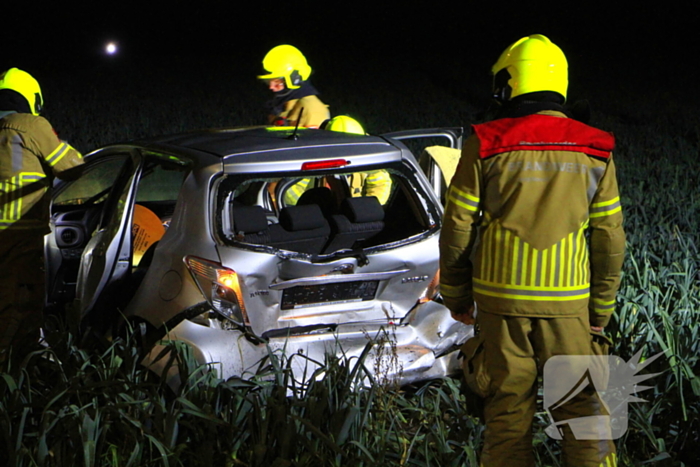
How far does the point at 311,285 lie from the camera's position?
14.1ft

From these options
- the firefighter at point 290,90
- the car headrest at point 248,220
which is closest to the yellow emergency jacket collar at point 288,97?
the firefighter at point 290,90

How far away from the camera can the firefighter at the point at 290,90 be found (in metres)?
7.68

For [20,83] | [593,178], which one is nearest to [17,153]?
[20,83]

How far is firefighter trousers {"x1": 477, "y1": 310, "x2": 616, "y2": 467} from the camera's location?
3.46 m

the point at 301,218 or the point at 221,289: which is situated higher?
the point at 301,218

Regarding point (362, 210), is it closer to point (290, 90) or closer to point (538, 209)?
point (538, 209)

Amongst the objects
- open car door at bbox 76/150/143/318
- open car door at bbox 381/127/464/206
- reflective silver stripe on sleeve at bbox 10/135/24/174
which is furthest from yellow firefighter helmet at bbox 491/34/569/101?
reflective silver stripe on sleeve at bbox 10/135/24/174

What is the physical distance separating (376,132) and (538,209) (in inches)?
590

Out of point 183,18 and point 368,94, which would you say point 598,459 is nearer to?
point 368,94

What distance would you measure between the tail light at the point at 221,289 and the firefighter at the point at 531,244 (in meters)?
1.01

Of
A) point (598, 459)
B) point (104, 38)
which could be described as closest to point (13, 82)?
point (598, 459)

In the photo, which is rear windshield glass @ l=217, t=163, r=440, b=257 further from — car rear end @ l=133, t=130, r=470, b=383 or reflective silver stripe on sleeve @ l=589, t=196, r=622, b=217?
reflective silver stripe on sleeve @ l=589, t=196, r=622, b=217

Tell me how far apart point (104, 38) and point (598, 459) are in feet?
204

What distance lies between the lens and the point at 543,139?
3.43 metres
